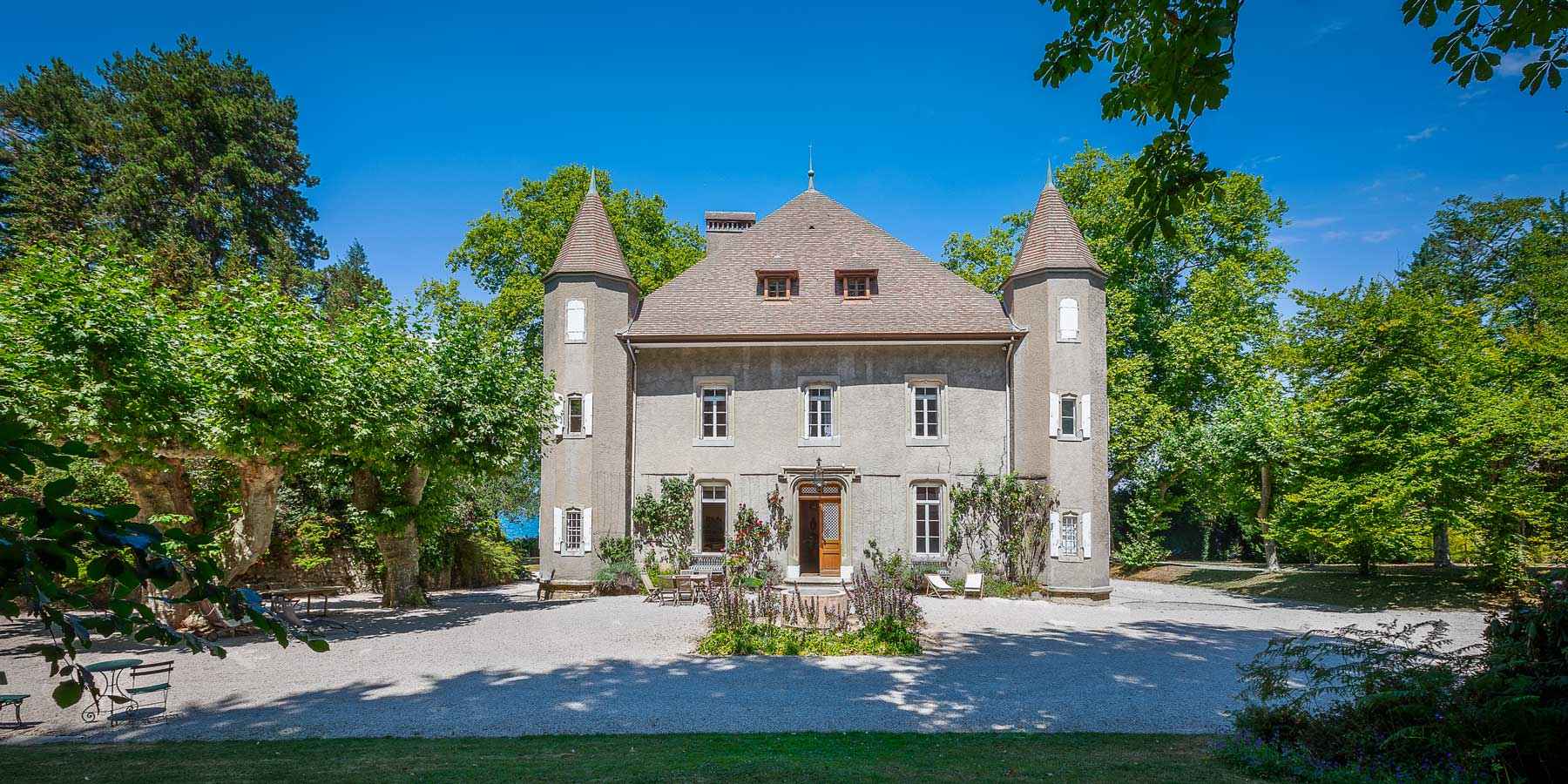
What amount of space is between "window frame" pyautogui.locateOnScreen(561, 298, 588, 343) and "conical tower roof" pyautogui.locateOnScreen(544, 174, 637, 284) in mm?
955

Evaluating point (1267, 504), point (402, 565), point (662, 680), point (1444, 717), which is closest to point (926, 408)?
point (1267, 504)

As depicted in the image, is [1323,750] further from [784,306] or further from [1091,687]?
[784,306]

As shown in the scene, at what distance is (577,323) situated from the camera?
2255cm

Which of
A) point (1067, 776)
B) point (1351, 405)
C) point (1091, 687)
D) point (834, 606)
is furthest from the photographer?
point (1351, 405)

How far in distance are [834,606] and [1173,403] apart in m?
19.3

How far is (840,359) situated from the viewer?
23.0 metres

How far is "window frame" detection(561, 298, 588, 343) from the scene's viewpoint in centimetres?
2250

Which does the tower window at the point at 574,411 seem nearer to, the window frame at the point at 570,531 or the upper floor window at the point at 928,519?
the window frame at the point at 570,531

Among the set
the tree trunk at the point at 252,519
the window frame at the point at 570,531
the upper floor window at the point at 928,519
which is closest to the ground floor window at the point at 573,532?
the window frame at the point at 570,531

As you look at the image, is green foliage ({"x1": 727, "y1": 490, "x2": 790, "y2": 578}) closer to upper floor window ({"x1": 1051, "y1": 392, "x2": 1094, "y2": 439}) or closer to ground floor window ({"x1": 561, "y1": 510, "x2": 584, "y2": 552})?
ground floor window ({"x1": 561, "y1": 510, "x2": 584, "y2": 552})

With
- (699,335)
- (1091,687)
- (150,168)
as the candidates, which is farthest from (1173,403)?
(150,168)

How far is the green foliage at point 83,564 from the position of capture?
214 cm

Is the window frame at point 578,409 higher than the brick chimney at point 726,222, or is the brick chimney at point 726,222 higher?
the brick chimney at point 726,222

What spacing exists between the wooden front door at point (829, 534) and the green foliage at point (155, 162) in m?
21.7
